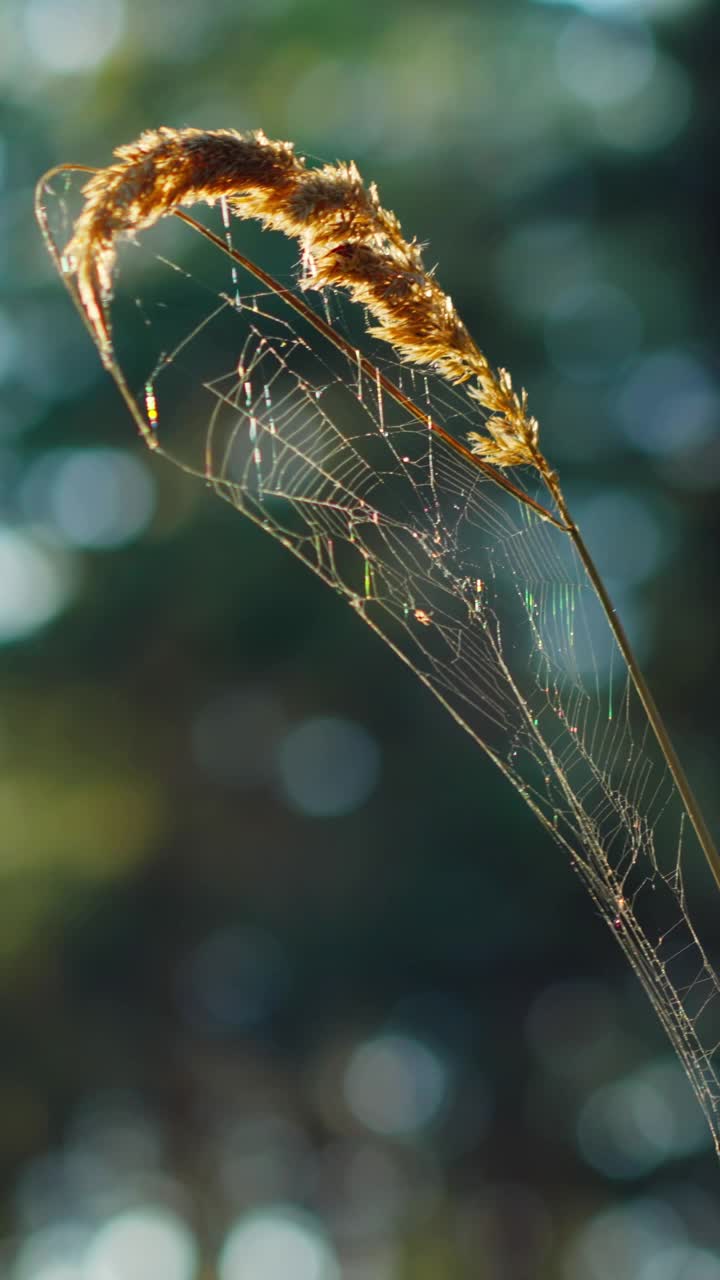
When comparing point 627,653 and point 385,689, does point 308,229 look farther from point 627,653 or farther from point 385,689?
point 385,689

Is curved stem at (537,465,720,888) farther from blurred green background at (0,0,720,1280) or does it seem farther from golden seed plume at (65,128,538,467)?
blurred green background at (0,0,720,1280)

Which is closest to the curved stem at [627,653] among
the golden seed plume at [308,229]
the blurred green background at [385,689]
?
the golden seed plume at [308,229]

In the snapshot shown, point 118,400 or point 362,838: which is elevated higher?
point 118,400

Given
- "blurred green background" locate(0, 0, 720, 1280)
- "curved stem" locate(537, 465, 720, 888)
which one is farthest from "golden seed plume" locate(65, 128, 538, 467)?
"blurred green background" locate(0, 0, 720, 1280)

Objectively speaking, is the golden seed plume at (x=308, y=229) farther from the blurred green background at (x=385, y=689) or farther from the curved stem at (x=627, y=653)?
the blurred green background at (x=385, y=689)

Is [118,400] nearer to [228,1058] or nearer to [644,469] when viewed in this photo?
[644,469]

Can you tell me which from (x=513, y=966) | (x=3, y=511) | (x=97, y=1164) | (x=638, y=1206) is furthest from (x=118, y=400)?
(x=638, y=1206)
